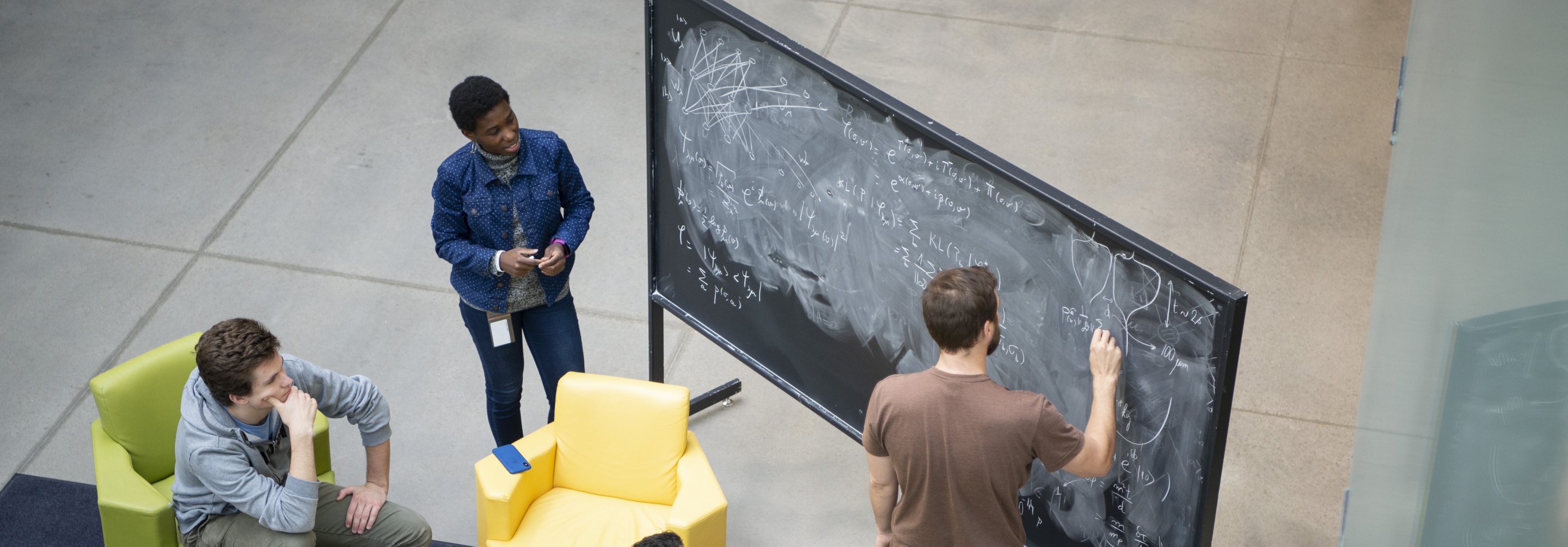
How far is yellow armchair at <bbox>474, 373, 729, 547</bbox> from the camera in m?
3.80

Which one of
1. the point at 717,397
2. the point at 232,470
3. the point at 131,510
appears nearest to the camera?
the point at 232,470

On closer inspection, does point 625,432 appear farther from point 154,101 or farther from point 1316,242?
point 154,101

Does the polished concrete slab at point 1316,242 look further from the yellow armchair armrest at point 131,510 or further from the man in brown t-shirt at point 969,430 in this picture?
the yellow armchair armrest at point 131,510

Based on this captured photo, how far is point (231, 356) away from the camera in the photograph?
10.6ft

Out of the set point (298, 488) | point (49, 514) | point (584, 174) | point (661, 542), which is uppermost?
point (584, 174)

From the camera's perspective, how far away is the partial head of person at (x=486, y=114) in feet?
11.4

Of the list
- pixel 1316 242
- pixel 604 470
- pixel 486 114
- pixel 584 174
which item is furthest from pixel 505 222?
pixel 1316 242

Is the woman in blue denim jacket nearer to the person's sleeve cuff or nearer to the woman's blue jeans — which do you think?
the woman's blue jeans

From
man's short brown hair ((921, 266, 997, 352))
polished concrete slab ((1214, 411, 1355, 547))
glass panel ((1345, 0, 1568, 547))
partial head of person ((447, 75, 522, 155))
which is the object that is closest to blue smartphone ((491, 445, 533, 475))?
partial head of person ((447, 75, 522, 155))

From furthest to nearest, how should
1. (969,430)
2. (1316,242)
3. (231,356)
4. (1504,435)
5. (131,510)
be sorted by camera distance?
(1316,242)
(131,510)
(231,356)
(969,430)
(1504,435)

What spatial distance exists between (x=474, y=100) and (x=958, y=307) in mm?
1578

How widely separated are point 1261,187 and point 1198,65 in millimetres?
1096

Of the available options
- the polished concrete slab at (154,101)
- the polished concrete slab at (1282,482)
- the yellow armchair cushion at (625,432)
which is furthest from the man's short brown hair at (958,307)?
the polished concrete slab at (154,101)

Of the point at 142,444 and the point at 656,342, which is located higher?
the point at 656,342
